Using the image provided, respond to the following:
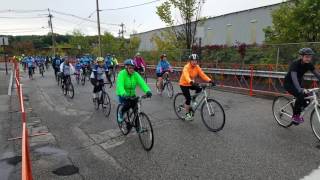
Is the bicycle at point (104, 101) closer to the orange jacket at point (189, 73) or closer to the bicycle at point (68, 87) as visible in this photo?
the orange jacket at point (189, 73)

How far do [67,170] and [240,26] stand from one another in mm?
25799

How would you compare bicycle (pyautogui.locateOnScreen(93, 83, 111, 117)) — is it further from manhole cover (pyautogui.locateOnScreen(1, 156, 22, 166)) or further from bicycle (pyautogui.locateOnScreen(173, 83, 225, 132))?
manhole cover (pyautogui.locateOnScreen(1, 156, 22, 166))

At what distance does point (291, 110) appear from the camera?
25.1ft

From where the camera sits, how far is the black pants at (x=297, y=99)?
696 cm

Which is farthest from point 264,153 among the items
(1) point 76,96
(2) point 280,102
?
(1) point 76,96

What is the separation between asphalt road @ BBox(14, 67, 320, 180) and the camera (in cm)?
537

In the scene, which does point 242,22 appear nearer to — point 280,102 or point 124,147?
point 280,102

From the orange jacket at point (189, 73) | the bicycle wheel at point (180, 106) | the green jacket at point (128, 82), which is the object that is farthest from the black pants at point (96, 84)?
the green jacket at point (128, 82)

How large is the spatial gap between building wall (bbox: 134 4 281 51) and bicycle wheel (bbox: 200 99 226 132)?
A: 15.9m

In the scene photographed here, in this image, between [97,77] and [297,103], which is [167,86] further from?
[297,103]

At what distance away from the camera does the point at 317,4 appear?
14.8 meters

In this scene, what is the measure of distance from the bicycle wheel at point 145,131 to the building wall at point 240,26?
17239 millimetres

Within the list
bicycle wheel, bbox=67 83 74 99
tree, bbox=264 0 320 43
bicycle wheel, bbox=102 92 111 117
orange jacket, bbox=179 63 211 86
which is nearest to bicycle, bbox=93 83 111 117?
bicycle wheel, bbox=102 92 111 117

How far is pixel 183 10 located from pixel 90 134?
59.5 ft
